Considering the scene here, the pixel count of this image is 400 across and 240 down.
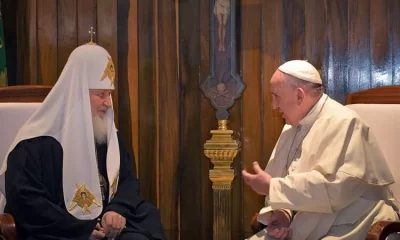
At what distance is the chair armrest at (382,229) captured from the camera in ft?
9.80

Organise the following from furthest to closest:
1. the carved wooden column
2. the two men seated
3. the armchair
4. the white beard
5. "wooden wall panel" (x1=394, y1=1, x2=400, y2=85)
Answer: the carved wooden column
"wooden wall panel" (x1=394, y1=1, x2=400, y2=85)
the armchair
the white beard
the two men seated

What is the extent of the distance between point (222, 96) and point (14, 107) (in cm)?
142

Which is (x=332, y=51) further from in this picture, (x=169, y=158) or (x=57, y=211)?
(x=57, y=211)

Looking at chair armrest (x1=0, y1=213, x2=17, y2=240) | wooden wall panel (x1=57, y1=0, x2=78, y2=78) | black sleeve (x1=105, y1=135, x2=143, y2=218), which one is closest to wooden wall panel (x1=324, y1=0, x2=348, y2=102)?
black sleeve (x1=105, y1=135, x2=143, y2=218)

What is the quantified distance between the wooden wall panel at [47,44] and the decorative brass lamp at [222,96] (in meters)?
1.07

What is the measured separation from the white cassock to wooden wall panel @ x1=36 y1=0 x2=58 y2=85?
203 centimetres

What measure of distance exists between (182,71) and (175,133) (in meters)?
0.45

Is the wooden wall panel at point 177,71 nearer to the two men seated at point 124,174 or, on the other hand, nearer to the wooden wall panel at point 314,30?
the wooden wall panel at point 314,30

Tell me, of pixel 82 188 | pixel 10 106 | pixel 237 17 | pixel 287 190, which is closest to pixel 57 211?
pixel 82 188

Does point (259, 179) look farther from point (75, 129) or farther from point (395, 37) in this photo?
point (395, 37)

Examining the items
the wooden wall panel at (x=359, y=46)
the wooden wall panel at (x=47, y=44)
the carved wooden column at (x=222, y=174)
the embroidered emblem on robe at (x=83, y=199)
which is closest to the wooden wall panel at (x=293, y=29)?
the wooden wall panel at (x=359, y=46)

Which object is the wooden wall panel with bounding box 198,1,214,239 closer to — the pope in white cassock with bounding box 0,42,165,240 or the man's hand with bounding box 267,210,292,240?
the pope in white cassock with bounding box 0,42,165,240

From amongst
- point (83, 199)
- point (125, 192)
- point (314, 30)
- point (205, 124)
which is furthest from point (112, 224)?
point (314, 30)

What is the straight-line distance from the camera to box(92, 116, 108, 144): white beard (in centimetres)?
370
